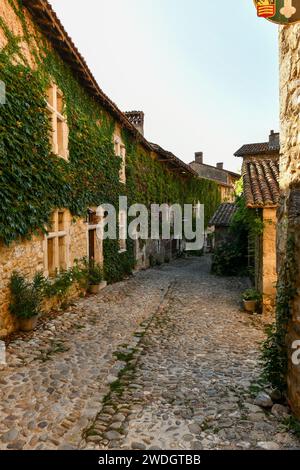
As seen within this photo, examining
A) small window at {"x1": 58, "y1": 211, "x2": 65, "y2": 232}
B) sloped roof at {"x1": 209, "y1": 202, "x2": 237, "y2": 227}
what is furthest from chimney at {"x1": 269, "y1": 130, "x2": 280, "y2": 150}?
small window at {"x1": 58, "y1": 211, "x2": 65, "y2": 232}

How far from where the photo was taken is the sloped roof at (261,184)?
7656 mm

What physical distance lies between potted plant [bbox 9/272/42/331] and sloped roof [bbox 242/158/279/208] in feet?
17.6

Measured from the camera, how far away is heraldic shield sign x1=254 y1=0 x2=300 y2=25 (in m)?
2.69

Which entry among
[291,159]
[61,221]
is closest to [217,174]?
[61,221]

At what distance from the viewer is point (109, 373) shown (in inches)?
169

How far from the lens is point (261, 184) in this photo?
28.6 ft

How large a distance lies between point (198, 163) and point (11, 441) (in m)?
33.9

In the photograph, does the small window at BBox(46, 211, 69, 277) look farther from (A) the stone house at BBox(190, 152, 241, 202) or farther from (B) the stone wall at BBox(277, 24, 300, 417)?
(A) the stone house at BBox(190, 152, 241, 202)

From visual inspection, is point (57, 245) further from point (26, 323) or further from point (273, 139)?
point (273, 139)

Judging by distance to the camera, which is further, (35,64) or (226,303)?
(226,303)

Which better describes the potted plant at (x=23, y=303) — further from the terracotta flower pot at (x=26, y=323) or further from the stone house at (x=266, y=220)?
the stone house at (x=266, y=220)

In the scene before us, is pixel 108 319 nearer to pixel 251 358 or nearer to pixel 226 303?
pixel 251 358

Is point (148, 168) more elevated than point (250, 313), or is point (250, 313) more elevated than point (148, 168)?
point (148, 168)
